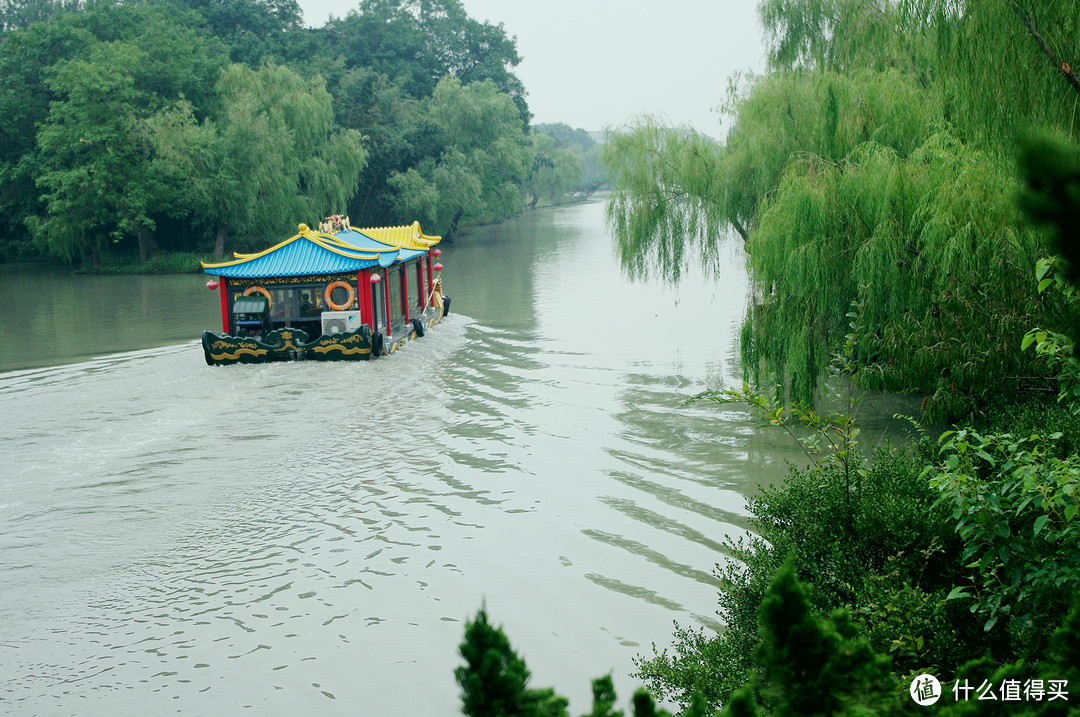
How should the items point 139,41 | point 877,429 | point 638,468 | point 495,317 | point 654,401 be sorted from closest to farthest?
point 638,468, point 877,429, point 654,401, point 495,317, point 139,41

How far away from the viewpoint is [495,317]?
21.0 metres

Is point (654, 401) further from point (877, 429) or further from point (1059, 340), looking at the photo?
point (1059, 340)

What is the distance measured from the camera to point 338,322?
16.2 metres

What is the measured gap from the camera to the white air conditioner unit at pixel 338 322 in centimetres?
1616

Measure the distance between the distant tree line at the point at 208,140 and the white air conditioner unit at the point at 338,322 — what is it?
17.9m

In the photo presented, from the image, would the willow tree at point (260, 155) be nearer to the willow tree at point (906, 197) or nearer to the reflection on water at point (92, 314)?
the reflection on water at point (92, 314)

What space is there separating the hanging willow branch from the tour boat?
12391 mm

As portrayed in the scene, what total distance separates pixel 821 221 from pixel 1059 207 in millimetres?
8083

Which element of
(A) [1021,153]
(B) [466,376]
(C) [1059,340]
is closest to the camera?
(A) [1021,153]

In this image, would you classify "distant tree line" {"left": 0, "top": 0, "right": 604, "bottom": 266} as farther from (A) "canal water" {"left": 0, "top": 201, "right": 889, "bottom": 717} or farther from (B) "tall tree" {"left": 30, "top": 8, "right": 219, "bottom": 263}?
(A) "canal water" {"left": 0, "top": 201, "right": 889, "bottom": 717}

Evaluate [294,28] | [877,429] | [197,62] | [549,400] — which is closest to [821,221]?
[877,429]

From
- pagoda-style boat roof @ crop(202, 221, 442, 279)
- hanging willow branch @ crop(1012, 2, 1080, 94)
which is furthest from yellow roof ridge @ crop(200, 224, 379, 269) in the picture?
hanging willow branch @ crop(1012, 2, 1080, 94)

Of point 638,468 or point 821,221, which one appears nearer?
point 821,221

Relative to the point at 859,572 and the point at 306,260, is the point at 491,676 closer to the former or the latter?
the point at 859,572
